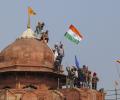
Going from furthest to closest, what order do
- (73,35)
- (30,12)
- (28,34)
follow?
(30,12), (28,34), (73,35)

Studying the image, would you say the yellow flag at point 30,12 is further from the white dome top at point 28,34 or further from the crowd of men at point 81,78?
the crowd of men at point 81,78

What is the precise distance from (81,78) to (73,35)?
371 centimetres

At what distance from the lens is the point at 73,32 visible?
4147cm

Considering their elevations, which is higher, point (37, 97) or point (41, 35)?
point (41, 35)

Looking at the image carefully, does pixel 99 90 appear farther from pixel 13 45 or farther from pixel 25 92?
pixel 13 45

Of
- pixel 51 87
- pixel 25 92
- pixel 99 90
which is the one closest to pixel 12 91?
pixel 25 92

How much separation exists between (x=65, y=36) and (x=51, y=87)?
13.5 feet

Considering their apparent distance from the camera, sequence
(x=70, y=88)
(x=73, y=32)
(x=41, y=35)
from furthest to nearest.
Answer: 1. (x=41, y=35)
2. (x=73, y=32)
3. (x=70, y=88)

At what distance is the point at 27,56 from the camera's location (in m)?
42.5

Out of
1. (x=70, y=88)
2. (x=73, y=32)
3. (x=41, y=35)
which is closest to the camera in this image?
(x=70, y=88)

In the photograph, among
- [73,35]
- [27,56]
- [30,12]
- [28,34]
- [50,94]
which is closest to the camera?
[50,94]

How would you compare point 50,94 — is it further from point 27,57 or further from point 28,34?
point 28,34

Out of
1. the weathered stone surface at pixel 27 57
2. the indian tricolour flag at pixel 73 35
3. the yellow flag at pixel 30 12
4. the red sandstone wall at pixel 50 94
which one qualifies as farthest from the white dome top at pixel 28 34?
the red sandstone wall at pixel 50 94

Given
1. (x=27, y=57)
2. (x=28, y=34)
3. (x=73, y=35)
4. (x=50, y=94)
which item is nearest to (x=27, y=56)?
(x=27, y=57)
